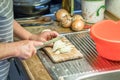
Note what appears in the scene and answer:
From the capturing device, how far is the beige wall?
137 cm

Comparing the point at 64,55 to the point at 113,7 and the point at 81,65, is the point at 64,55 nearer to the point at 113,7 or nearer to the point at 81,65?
the point at 81,65

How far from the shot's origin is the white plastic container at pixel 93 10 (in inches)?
52.9

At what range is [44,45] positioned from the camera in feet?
3.66

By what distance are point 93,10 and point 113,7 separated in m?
0.12

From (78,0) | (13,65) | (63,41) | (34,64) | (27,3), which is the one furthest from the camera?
(78,0)

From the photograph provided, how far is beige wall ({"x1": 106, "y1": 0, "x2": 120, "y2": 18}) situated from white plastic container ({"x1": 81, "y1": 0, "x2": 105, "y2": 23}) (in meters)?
0.06

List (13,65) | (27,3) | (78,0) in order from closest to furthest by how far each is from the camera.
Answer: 1. (13,65)
2. (27,3)
3. (78,0)

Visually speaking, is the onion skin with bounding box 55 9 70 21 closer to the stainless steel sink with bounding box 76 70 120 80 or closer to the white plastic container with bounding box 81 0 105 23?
the white plastic container with bounding box 81 0 105 23

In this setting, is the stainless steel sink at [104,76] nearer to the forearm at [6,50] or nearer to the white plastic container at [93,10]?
the forearm at [6,50]

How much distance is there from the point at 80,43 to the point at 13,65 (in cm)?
33

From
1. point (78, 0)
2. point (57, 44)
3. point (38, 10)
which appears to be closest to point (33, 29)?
point (38, 10)

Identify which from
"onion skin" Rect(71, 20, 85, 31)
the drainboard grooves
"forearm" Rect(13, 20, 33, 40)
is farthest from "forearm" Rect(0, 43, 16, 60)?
"onion skin" Rect(71, 20, 85, 31)

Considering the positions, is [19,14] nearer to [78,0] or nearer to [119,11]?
[78,0]

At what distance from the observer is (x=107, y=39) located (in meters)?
1.02
